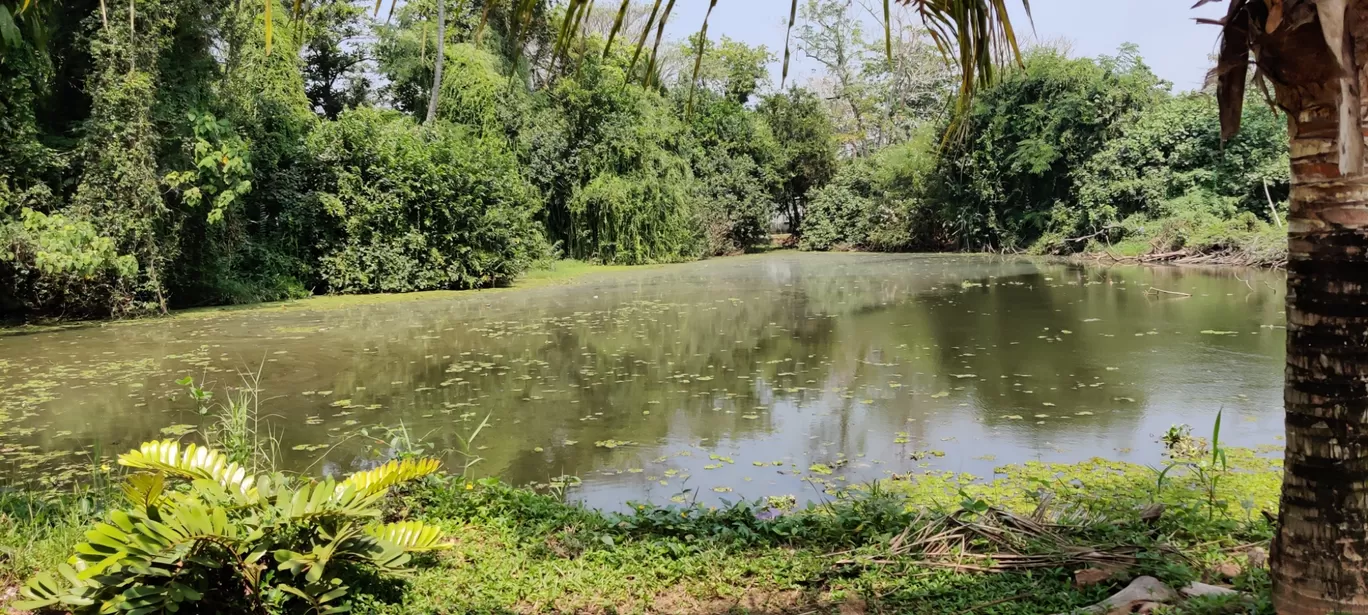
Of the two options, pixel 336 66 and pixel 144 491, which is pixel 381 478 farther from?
pixel 336 66

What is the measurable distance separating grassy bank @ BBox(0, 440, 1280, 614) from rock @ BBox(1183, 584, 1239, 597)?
0.20 ft

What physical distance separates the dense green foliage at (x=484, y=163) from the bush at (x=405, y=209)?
0.11ft

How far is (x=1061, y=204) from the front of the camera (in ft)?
66.2

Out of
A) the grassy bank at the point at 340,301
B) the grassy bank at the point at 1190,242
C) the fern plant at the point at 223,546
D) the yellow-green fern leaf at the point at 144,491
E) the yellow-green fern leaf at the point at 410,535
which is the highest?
the grassy bank at the point at 1190,242

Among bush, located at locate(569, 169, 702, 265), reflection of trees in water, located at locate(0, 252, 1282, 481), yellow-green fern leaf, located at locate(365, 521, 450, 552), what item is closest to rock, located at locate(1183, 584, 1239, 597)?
yellow-green fern leaf, located at locate(365, 521, 450, 552)

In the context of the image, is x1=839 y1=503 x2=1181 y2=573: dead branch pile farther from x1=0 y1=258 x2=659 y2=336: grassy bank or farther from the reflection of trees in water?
x1=0 y1=258 x2=659 y2=336: grassy bank

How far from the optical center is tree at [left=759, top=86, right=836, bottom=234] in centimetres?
2575

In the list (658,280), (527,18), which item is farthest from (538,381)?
(658,280)

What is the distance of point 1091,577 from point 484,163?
12962 millimetres

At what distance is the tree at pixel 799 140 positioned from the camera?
25.8m

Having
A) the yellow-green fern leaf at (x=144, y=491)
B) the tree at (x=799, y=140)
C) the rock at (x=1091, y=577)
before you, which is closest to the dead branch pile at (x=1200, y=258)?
the tree at (x=799, y=140)

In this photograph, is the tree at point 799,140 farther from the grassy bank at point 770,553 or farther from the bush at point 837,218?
the grassy bank at point 770,553

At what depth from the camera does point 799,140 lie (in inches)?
1025

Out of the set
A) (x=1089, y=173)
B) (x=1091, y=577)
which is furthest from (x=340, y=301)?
(x=1089, y=173)
